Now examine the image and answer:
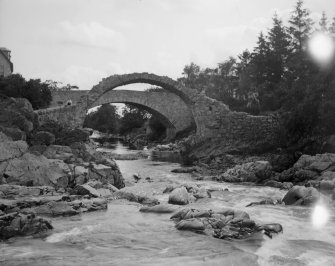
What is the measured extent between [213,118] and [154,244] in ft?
59.5

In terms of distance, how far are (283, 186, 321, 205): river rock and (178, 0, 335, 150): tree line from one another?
8.60 m

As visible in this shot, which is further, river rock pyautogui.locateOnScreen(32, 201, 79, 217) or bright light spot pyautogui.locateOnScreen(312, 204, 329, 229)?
river rock pyautogui.locateOnScreen(32, 201, 79, 217)

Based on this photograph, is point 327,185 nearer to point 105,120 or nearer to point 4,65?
point 4,65

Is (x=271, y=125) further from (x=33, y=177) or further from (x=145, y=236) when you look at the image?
(x=145, y=236)

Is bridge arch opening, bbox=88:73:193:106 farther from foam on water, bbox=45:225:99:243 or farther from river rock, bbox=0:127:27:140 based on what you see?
foam on water, bbox=45:225:99:243

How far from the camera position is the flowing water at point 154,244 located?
20.8ft

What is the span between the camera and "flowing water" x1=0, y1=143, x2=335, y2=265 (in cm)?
634

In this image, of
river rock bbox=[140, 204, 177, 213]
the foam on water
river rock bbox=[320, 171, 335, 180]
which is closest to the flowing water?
the foam on water

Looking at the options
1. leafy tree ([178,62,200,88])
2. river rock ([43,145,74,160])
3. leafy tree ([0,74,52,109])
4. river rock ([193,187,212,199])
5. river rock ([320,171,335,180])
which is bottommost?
river rock ([193,187,212,199])

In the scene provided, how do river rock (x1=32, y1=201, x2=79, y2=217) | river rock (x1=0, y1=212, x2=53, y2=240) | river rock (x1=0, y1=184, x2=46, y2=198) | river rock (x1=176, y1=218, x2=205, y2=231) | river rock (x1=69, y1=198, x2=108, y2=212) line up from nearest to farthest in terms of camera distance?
river rock (x1=0, y1=212, x2=53, y2=240)
river rock (x1=176, y1=218, x2=205, y2=231)
river rock (x1=32, y1=201, x2=79, y2=217)
river rock (x1=69, y1=198, x2=108, y2=212)
river rock (x1=0, y1=184, x2=46, y2=198)

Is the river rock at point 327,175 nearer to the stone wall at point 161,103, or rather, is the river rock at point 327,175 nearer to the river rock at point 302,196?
the river rock at point 302,196

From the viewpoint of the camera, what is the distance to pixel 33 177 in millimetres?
11734

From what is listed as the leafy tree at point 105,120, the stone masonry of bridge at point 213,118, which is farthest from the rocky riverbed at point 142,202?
Answer: the leafy tree at point 105,120

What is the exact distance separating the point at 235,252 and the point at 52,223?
385 cm
